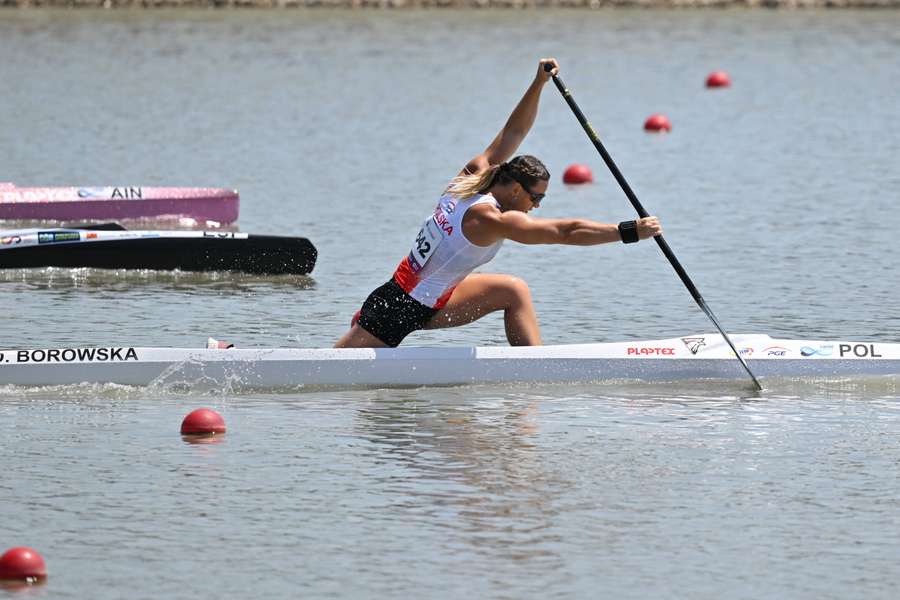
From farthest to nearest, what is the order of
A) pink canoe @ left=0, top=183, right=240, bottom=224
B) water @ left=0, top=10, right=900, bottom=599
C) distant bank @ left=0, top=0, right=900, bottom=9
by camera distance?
distant bank @ left=0, top=0, right=900, bottom=9 < pink canoe @ left=0, top=183, right=240, bottom=224 < water @ left=0, top=10, right=900, bottom=599

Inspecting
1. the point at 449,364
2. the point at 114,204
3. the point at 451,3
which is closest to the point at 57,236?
the point at 114,204

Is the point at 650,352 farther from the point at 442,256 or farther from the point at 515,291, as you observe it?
the point at 442,256

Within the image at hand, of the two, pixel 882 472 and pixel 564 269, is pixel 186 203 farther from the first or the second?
pixel 882 472

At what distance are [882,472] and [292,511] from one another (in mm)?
3005

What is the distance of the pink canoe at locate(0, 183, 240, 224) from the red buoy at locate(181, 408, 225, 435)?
8.20 meters

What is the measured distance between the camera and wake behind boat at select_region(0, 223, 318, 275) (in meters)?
16.2

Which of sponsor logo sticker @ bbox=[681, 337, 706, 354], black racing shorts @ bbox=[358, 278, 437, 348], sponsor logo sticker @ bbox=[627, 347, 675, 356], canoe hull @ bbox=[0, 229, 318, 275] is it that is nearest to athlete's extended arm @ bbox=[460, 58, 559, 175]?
black racing shorts @ bbox=[358, 278, 437, 348]

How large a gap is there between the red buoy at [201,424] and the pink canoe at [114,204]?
8199 mm

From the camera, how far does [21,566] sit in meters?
8.05

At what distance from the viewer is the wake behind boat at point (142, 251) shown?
16156mm

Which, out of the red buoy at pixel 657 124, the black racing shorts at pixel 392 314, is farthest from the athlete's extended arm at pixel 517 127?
the red buoy at pixel 657 124

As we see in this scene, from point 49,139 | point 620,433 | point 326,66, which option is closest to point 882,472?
point 620,433

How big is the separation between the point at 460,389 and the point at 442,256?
0.85 m

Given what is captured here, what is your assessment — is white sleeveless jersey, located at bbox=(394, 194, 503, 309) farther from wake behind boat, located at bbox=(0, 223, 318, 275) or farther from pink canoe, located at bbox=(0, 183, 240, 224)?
pink canoe, located at bbox=(0, 183, 240, 224)
